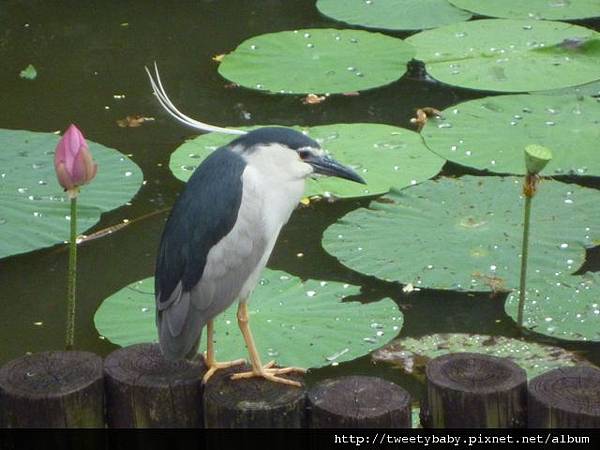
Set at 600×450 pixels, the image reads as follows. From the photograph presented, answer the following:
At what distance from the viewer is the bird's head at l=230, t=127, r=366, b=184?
2.57 meters

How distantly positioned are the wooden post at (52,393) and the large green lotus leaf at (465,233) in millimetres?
1544

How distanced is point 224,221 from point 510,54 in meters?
2.76

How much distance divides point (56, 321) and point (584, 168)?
186cm

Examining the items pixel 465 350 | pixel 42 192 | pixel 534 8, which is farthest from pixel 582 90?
pixel 42 192

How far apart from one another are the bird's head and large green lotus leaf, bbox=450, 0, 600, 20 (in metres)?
3.13

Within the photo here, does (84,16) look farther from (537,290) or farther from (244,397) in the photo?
(244,397)

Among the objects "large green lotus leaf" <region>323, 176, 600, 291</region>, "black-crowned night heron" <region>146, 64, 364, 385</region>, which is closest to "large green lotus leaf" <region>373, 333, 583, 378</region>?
"large green lotus leaf" <region>323, 176, 600, 291</region>

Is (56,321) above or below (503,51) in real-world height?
below

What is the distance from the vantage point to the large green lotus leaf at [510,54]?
15.9ft

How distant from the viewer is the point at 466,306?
365 centimetres

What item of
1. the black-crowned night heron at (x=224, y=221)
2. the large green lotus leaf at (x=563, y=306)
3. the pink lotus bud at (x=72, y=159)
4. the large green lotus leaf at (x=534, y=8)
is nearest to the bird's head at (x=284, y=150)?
the black-crowned night heron at (x=224, y=221)

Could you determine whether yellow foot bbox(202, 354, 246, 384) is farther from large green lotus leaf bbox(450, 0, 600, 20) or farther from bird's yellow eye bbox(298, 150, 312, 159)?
large green lotus leaf bbox(450, 0, 600, 20)

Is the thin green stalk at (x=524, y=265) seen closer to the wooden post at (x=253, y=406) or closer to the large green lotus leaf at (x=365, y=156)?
the large green lotus leaf at (x=365, y=156)
